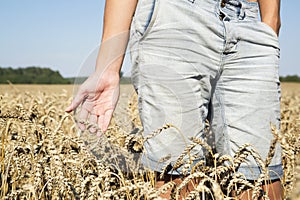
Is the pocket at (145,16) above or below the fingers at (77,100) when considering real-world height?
above

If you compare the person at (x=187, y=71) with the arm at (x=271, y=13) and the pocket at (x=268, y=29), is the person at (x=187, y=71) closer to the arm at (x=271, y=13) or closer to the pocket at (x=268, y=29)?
the pocket at (x=268, y=29)

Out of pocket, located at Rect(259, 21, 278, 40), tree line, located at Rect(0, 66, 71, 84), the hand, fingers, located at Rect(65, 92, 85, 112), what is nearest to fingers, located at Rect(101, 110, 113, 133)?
the hand

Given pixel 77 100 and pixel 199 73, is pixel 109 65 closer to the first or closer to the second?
pixel 77 100

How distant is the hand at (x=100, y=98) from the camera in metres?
1.59

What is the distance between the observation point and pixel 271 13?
1.93m

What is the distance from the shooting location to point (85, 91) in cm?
155

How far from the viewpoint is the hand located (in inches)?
62.4

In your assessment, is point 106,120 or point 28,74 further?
point 28,74

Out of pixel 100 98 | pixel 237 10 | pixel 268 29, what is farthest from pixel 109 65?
pixel 268 29

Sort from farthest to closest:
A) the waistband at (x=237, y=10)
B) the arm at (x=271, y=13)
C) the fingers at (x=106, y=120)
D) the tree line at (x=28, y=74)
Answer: the tree line at (x=28, y=74) → the arm at (x=271, y=13) → the waistband at (x=237, y=10) → the fingers at (x=106, y=120)

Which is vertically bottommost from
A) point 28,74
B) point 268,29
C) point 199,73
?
point 199,73

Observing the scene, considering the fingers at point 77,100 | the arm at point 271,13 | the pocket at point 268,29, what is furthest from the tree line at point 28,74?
the fingers at point 77,100

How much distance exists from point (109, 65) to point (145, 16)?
0.24m

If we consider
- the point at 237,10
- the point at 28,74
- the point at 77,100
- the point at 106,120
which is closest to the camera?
the point at 77,100
